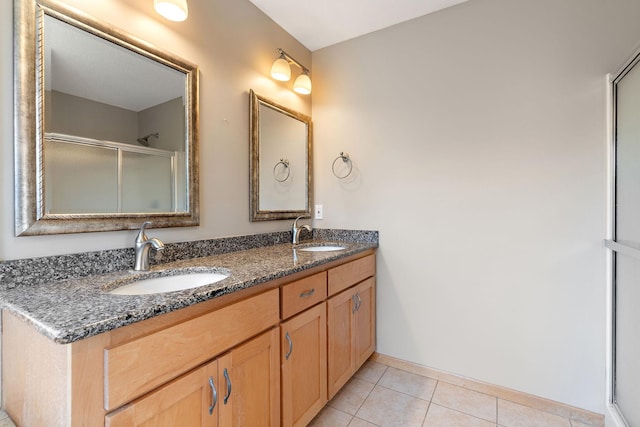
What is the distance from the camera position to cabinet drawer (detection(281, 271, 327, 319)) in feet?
4.14

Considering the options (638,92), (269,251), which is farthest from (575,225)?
(269,251)

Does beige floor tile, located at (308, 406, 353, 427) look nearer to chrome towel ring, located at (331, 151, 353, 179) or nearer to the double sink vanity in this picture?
the double sink vanity

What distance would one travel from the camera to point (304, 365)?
54.3 inches

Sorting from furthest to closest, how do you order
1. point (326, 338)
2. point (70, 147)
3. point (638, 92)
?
point (326, 338), point (638, 92), point (70, 147)

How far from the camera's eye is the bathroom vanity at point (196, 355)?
0.68 m

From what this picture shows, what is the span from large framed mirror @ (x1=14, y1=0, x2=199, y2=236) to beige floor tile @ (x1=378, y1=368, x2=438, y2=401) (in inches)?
61.1

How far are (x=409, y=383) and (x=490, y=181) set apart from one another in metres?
1.35

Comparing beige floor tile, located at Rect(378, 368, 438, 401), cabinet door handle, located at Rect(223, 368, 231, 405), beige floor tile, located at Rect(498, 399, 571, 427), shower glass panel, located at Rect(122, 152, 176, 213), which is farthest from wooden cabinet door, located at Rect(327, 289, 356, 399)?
shower glass panel, located at Rect(122, 152, 176, 213)

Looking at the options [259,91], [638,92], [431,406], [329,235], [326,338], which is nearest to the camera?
[638,92]

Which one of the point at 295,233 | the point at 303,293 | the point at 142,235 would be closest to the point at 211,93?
the point at 142,235

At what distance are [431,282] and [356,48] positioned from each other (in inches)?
69.0

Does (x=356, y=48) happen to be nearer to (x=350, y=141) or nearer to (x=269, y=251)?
(x=350, y=141)

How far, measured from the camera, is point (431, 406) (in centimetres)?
167

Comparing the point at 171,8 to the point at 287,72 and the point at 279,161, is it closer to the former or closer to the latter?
the point at 287,72
